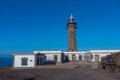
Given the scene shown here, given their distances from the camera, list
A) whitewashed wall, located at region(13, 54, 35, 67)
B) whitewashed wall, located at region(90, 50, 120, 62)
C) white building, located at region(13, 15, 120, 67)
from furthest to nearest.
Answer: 1. whitewashed wall, located at region(90, 50, 120, 62)
2. white building, located at region(13, 15, 120, 67)
3. whitewashed wall, located at region(13, 54, 35, 67)

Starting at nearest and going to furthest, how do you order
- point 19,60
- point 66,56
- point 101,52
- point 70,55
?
point 19,60, point 101,52, point 70,55, point 66,56

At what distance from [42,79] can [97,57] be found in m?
27.8

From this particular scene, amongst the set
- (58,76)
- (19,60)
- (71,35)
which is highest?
(71,35)

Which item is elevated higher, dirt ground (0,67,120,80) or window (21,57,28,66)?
window (21,57,28,66)

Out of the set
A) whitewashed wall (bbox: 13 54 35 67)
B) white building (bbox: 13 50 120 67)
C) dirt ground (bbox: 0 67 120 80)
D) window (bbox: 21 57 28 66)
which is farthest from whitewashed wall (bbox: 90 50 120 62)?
dirt ground (bbox: 0 67 120 80)

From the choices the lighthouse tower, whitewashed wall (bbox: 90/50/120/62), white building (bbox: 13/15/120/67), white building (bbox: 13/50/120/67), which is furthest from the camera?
the lighthouse tower

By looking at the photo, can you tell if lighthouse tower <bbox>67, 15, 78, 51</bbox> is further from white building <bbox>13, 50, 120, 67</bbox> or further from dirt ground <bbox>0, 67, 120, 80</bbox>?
dirt ground <bbox>0, 67, 120, 80</bbox>

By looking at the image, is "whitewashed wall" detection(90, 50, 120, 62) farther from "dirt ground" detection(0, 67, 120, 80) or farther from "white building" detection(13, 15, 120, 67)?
"dirt ground" detection(0, 67, 120, 80)

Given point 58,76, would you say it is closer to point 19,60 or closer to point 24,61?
point 24,61

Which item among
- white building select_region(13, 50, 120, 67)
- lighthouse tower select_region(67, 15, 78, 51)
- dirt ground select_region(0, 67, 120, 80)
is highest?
lighthouse tower select_region(67, 15, 78, 51)

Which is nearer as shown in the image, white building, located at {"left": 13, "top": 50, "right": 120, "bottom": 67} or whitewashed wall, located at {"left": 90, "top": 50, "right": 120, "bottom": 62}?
white building, located at {"left": 13, "top": 50, "right": 120, "bottom": 67}

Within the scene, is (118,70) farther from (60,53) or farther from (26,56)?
(60,53)

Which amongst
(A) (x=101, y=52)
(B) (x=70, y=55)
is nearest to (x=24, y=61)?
(B) (x=70, y=55)

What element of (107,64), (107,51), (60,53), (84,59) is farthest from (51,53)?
(107,64)
